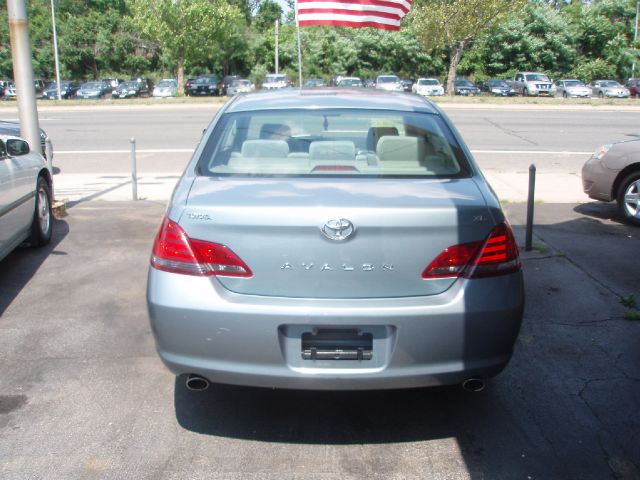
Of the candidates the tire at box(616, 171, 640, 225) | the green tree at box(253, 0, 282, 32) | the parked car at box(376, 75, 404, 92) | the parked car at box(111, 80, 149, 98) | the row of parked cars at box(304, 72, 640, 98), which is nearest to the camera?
the tire at box(616, 171, 640, 225)

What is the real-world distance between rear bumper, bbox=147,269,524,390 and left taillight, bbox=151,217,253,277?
5 cm

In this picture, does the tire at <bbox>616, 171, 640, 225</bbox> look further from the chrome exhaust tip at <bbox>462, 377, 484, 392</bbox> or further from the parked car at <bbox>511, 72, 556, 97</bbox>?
the parked car at <bbox>511, 72, 556, 97</bbox>

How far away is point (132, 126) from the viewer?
22500mm

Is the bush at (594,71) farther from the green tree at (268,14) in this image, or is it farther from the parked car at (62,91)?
the parked car at (62,91)

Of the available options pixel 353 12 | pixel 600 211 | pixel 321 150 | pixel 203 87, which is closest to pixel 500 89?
pixel 203 87

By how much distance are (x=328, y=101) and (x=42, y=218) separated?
4135 millimetres

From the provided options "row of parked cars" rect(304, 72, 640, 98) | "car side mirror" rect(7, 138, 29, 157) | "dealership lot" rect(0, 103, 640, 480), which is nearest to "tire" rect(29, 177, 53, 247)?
"car side mirror" rect(7, 138, 29, 157)

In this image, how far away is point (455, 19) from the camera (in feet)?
139

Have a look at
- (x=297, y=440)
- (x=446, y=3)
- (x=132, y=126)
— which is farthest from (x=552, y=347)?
(x=446, y=3)

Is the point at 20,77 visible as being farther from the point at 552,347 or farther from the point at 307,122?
the point at 552,347

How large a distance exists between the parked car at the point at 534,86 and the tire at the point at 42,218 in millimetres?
42859

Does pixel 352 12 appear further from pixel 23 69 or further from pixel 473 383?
pixel 473 383

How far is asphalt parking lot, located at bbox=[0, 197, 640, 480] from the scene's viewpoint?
352 centimetres

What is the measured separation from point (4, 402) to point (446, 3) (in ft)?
140
